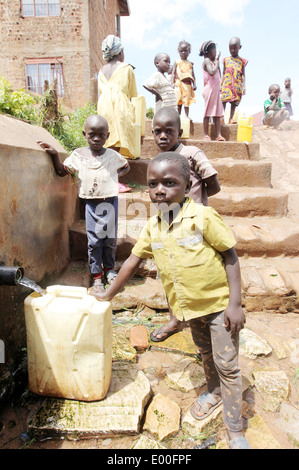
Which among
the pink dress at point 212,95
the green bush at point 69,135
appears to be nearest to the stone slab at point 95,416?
the green bush at point 69,135

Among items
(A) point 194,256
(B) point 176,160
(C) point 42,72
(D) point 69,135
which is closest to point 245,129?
(D) point 69,135

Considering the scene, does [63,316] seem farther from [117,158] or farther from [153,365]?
[117,158]

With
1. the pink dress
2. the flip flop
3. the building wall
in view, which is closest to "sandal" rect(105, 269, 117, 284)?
the flip flop

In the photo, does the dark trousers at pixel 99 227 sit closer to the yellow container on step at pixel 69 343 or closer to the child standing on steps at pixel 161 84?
the yellow container on step at pixel 69 343

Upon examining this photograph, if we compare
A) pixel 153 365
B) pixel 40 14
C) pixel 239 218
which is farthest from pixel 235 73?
pixel 40 14

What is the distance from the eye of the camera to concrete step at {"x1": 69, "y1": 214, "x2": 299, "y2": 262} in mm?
3123

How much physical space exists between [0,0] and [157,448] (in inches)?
578

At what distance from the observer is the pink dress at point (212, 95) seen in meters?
5.04

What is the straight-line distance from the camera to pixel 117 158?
8.89ft

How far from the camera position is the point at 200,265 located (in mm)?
1374

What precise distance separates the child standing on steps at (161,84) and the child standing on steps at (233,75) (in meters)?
2.32

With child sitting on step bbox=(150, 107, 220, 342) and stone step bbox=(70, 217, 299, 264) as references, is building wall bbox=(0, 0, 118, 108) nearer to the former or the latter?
stone step bbox=(70, 217, 299, 264)

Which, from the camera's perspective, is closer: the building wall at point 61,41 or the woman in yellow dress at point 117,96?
the woman in yellow dress at point 117,96

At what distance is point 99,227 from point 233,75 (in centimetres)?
478
